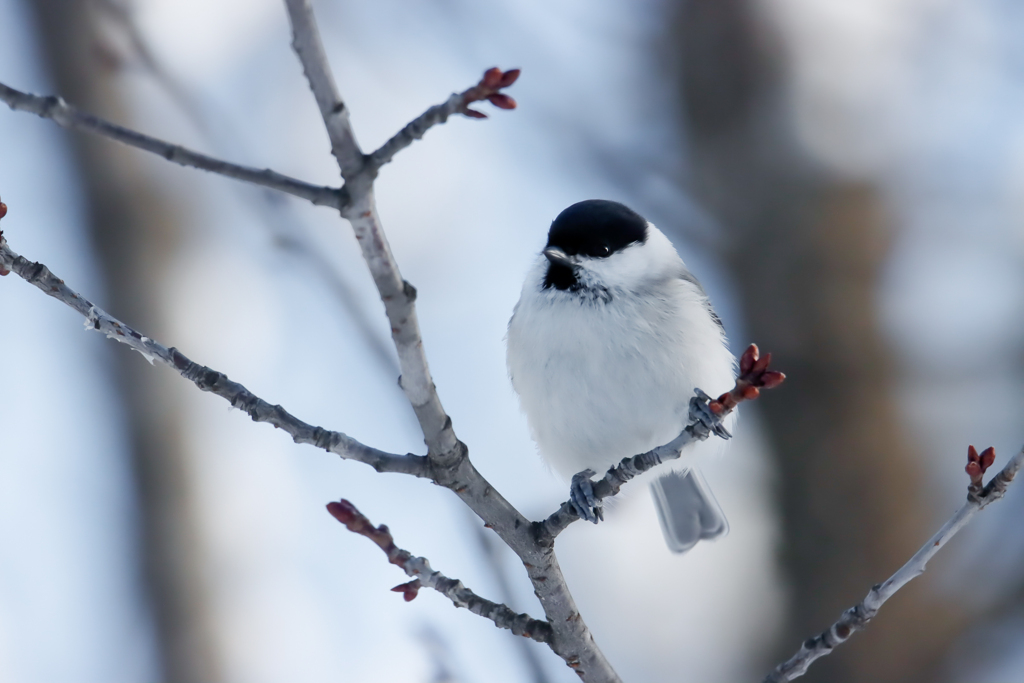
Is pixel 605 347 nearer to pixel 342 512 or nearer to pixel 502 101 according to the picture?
pixel 342 512

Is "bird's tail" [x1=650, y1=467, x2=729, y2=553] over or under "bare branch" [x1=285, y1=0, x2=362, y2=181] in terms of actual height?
over

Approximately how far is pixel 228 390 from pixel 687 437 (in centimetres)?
95

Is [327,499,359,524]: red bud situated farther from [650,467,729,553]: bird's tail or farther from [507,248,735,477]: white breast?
[650,467,729,553]: bird's tail

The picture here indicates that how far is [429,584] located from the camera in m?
1.63

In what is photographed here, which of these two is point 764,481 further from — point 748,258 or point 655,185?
point 655,185

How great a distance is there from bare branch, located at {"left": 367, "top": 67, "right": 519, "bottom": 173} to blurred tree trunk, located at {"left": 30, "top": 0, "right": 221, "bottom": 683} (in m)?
2.73

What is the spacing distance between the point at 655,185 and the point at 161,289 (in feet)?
9.15

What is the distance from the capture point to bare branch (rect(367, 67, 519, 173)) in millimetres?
1134

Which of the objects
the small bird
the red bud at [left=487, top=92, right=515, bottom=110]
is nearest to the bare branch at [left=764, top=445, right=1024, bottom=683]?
the small bird

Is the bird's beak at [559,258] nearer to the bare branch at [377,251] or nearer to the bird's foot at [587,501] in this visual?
the bird's foot at [587,501]

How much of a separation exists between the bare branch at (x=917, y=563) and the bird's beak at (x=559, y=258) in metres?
1.33

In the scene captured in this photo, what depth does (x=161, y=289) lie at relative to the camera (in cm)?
364

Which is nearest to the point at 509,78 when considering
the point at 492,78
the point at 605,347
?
the point at 492,78

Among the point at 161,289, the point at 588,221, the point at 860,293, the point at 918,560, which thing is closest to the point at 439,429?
the point at 918,560
